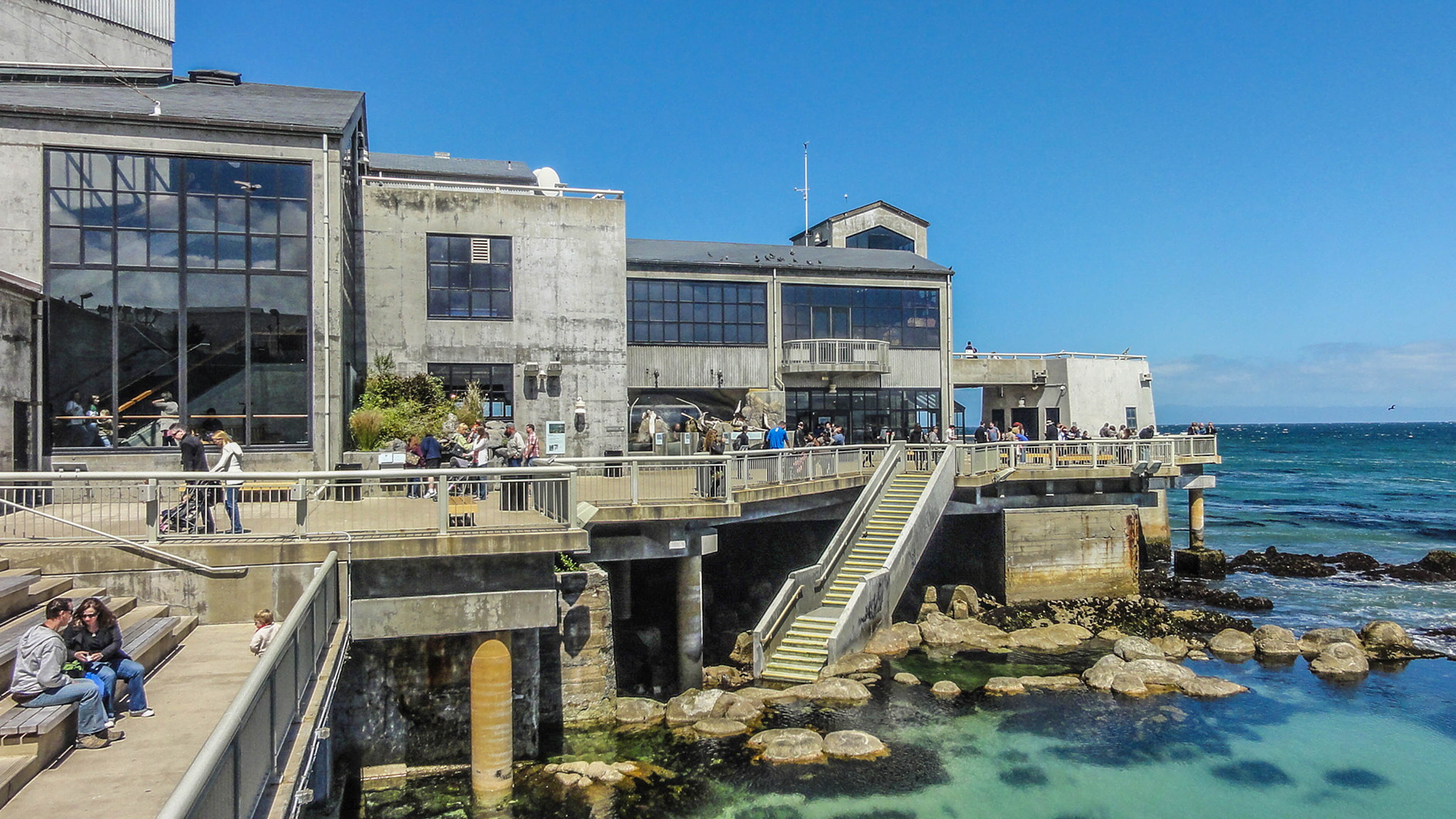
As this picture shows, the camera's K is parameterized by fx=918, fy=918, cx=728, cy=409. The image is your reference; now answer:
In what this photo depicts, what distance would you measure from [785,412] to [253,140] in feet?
66.0

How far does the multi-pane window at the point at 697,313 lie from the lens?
32.9m

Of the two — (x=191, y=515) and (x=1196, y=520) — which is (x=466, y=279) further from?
(x=1196, y=520)

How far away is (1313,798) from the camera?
1545cm

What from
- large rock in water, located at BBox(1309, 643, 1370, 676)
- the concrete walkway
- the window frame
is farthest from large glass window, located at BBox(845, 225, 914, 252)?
the concrete walkway

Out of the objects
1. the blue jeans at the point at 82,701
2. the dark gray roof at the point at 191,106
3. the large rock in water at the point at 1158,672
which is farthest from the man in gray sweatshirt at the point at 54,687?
the large rock in water at the point at 1158,672

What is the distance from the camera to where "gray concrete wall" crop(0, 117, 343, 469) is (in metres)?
18.6

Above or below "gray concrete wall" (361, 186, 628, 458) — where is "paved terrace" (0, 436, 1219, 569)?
below

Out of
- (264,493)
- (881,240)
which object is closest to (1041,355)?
(881,240)

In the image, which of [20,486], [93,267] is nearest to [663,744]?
[20,486]

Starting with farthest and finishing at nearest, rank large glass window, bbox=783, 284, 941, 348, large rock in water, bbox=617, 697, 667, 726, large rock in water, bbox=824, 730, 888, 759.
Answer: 1. large glass window, bbox=783, 284, 941, 348
2. large rock in water, bbox=617, 697, 667, 726
3. large rock in water, bbox=824, 730, 888, 759

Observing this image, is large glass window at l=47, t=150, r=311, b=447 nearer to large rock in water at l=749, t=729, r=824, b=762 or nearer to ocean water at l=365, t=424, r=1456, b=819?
ocean water at l=365, t=424, r=1456, b=819

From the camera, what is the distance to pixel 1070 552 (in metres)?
28.3

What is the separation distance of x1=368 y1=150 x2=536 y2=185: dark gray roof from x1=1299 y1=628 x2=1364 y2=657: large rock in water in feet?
86.9

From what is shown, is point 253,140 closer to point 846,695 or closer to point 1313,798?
point 846,695
